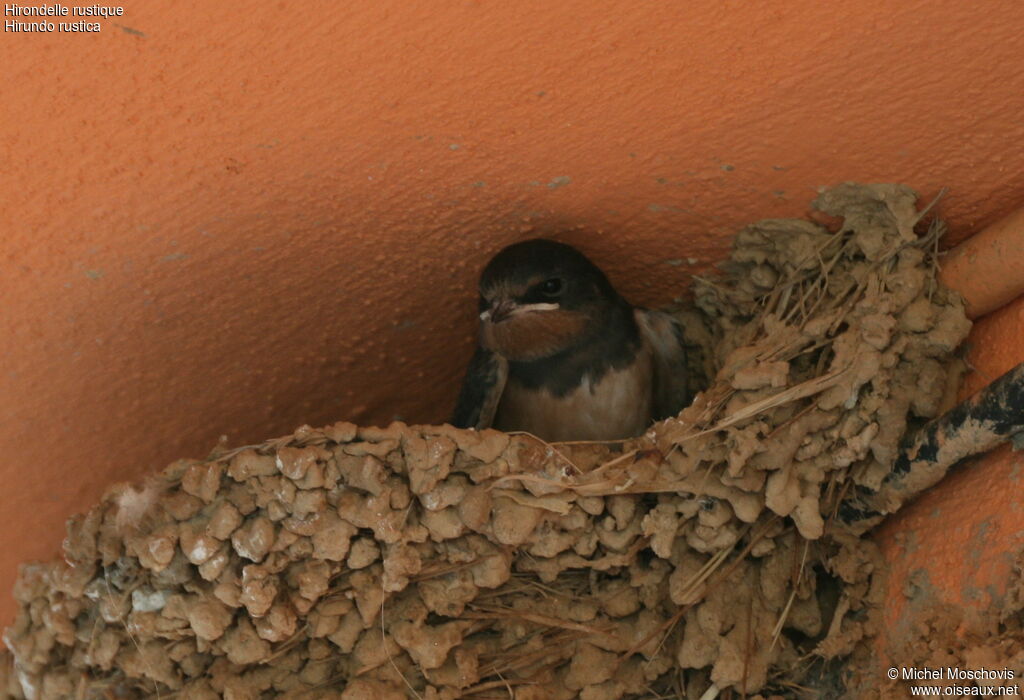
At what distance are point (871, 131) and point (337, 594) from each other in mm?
1539

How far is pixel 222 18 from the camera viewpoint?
249 centimetres

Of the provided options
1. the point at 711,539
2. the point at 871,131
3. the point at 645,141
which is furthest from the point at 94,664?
the point at 871,131

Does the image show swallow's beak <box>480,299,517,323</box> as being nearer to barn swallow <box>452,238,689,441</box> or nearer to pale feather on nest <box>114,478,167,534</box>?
barn swallow <box>452,238,689,441</box>

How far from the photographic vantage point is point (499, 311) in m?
3.39

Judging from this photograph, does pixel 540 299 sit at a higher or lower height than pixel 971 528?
higher

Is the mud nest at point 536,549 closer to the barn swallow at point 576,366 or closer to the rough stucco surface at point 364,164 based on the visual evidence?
the rough stucco surface at point 364,164

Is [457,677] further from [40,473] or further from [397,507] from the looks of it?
[40,473]

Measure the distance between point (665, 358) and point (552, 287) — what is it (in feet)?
1.59

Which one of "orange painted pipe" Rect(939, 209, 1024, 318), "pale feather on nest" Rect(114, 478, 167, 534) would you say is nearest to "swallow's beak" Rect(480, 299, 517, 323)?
"pale feather on nest" Rect(114, 478, 167, 534)

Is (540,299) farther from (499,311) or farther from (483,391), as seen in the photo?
(483,391)

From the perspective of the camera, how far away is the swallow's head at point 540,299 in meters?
3.39

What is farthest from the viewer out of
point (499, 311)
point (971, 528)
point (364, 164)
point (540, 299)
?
point (540, 299)

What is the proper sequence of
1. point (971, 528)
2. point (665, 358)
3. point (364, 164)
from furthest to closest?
point (665, 358), point (364, 164), point (971, 528)

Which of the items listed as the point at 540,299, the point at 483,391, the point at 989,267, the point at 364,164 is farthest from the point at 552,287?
the point at 989,267
